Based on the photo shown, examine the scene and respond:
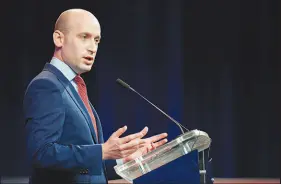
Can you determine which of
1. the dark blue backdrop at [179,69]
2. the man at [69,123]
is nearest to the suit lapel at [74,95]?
the man at [69,123]

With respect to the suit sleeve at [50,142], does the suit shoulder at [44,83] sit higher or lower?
higher

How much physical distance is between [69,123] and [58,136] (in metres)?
0.07

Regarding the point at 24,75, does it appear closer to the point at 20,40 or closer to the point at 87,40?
the point at 20,40

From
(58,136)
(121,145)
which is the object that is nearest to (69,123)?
(58,136)

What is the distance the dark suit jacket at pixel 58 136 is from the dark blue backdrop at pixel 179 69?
2940 millimetres

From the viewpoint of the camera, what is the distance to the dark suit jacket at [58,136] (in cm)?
129

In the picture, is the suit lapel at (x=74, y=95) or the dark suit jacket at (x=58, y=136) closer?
the dark suit jacket at (x=58, y=136)

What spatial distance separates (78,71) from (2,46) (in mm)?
3093

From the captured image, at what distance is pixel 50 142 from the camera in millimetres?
1295

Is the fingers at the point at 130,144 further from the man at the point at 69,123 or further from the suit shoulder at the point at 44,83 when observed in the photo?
the suit shoulder at the point at 44,83

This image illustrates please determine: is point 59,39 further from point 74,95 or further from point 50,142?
point 50,142

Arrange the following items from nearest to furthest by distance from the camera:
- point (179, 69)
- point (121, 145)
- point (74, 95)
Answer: point (121, 145) < point (74, 95) < point (179, 69)

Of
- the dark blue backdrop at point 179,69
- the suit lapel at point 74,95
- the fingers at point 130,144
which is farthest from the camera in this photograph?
the dark blue backdrop at point 179,69

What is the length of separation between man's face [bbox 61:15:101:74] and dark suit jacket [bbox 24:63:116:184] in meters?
0.09
